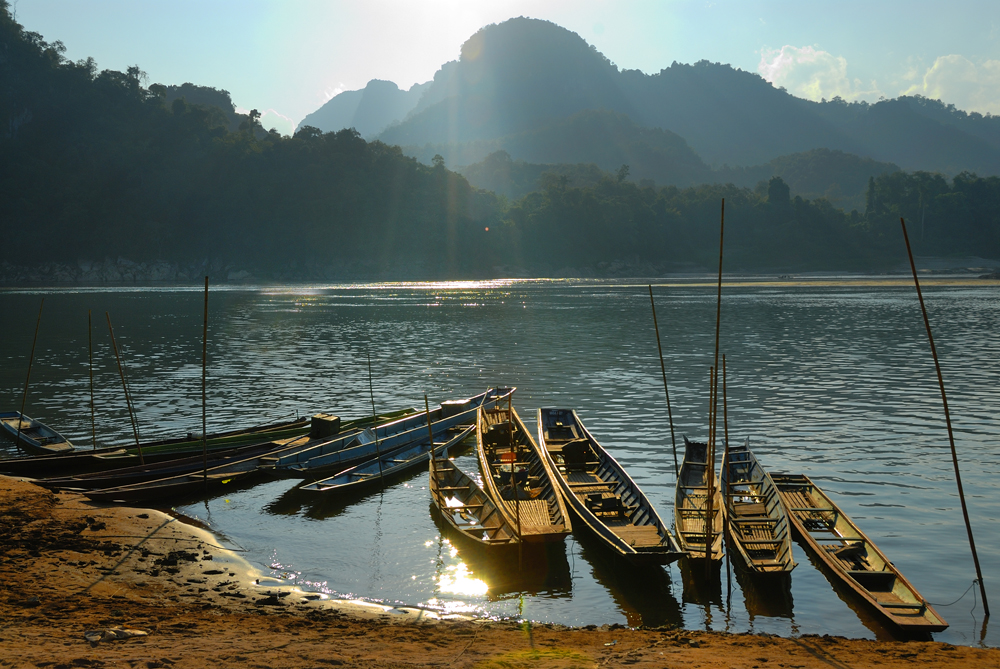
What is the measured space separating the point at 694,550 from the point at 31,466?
14.7 m

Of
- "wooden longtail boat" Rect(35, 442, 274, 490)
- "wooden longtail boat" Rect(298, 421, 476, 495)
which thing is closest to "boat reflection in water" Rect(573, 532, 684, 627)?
"wooden longtail boat" Rect(298, 421, 476, 495)

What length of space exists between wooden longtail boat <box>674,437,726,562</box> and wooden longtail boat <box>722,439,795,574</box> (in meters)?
0.27

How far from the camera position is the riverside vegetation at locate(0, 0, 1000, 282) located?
148375mm

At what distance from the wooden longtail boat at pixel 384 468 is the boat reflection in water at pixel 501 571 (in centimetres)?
230

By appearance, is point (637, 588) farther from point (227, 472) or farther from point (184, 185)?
point (184, 185)

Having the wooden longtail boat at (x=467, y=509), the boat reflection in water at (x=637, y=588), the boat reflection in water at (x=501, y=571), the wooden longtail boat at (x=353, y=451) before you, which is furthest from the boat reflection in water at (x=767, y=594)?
the wooden longtail boat at (x=353, y=451)

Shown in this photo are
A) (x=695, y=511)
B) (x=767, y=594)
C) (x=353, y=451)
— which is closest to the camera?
(x=767, y=594)

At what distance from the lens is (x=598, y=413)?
2369 cm

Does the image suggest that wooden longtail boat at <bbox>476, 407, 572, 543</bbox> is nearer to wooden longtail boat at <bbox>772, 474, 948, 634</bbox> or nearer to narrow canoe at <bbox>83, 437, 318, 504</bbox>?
wooden longtail boat at <bbox>772, 474, 948, 634</bbox>

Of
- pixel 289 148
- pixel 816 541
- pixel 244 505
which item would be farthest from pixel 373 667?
pixel 289 148

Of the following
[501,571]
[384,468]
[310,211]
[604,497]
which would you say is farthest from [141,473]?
[310,211]

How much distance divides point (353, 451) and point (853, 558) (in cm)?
1076

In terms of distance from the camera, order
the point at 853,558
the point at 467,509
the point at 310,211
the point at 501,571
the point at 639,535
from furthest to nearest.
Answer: the point at 310,211, the point at 467,509, the point at 501,571, the point at 639,535, the point at 853,558

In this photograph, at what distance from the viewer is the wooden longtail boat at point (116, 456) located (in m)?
16.0
